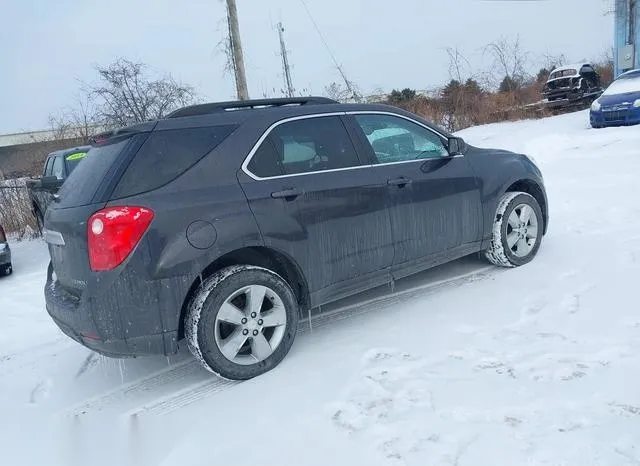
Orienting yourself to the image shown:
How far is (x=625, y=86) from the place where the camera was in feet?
42.7

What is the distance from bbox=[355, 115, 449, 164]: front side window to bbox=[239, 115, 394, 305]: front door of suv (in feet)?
0.78

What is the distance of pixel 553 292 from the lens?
4.19 m

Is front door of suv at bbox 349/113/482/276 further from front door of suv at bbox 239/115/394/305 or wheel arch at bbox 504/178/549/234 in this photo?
wheel arch at bbox 504/178/549/234

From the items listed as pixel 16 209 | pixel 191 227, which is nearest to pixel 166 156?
pixel 191 227

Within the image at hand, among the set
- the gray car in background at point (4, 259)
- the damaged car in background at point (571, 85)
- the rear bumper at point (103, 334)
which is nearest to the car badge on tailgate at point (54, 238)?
the rear bumper at point (103, 334)

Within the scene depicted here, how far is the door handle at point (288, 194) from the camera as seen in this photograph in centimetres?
350

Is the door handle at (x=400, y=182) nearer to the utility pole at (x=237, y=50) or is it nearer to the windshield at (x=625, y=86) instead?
the utility pole at (x=237, y=50)

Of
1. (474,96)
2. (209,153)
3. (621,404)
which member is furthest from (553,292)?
(474,96)

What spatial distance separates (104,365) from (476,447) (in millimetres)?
2882

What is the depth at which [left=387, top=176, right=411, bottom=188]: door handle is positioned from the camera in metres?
4.05

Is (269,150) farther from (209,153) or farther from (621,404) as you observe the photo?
(621,404)

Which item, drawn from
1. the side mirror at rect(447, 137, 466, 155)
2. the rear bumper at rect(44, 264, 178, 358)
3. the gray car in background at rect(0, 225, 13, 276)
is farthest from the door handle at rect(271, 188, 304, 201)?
the gray car in background at rect(0, 225, 13, 276)

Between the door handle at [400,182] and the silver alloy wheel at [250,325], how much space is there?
1.31 meters

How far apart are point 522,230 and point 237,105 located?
9.51 feet
